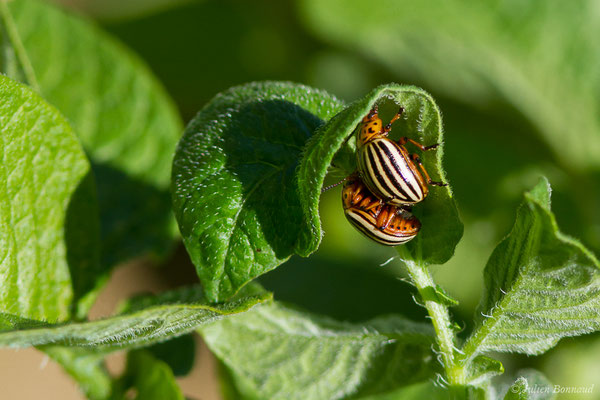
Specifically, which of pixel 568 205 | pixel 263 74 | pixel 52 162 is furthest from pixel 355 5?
pixel 52 162

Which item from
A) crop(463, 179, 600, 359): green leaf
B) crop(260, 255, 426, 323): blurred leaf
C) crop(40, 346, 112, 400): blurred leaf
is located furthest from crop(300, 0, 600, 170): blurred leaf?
crop(40, 346, 112, 400): blurred leaf

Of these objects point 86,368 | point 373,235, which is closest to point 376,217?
point 373,235

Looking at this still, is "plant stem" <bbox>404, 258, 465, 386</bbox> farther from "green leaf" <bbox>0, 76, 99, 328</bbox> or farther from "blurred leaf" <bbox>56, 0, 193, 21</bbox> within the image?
"blurred leaf" <bbox>56, 0, 193, 21</bbox>

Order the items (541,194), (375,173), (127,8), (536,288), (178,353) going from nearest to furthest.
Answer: (541,194)
(536,288)
(375,173)
(178,353)
(127,8)

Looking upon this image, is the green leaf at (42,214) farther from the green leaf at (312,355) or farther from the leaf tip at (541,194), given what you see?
the leaf tip at (541,194)

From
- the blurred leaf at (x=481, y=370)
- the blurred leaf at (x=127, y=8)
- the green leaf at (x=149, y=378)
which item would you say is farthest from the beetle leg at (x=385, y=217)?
the blurred leaf at (x=127, y=8)

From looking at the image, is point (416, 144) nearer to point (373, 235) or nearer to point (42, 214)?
point (373, 235)
